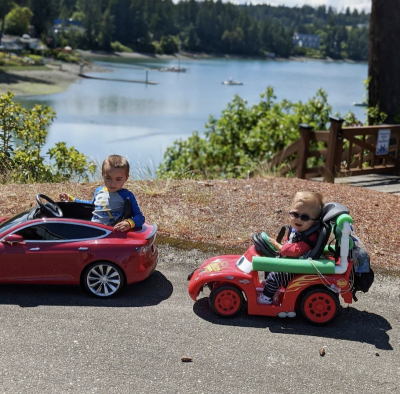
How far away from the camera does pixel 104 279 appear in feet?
19.4

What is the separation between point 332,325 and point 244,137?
9805 mm

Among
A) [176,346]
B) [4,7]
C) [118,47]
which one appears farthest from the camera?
[118,47]

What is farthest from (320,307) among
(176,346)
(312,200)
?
(176,346)

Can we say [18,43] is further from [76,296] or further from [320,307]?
[320,307]

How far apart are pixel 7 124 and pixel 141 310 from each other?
7231mm

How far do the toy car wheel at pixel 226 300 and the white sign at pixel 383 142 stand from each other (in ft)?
27.0

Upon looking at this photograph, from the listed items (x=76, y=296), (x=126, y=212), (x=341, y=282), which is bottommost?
(x=76, y=296)

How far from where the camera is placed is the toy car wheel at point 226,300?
5551mm

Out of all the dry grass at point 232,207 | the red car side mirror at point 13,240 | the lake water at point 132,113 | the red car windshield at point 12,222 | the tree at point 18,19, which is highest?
the tree at point 18,19

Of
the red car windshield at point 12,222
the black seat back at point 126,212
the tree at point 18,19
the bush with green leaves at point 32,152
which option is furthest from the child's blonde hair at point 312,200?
the tree at point 18,19

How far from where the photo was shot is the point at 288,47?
6535 inches

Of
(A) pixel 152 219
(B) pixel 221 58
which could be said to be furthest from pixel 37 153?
(B) pixel 221 58

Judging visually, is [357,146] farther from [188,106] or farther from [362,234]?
[188,106]

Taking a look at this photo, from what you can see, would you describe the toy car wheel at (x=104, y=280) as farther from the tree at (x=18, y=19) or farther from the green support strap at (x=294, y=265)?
the tree at (x=18, y=19)
